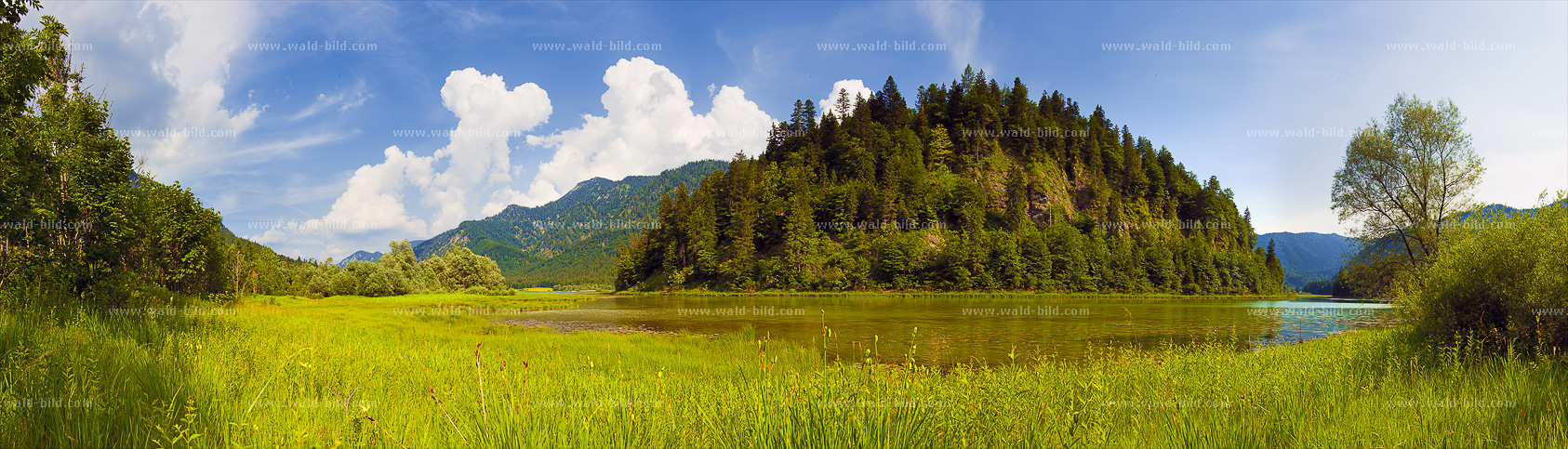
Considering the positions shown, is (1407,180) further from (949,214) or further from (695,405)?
(949,214)

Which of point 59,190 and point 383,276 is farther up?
point 59,190

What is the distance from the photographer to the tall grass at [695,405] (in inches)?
118

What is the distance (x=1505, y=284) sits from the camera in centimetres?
891

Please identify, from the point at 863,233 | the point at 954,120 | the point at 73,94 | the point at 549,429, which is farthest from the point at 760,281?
the point at 549,429

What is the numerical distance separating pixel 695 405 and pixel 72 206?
2597cm

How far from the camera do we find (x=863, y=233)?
83250 mm

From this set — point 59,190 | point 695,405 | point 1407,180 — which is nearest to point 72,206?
point 59,190

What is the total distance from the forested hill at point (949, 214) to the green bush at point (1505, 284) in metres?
67.1

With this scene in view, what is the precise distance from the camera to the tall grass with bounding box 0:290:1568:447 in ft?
9.87

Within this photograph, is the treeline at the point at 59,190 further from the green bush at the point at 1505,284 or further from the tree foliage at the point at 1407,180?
the tree foliage at the point at 1407,180

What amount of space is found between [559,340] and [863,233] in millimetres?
68260

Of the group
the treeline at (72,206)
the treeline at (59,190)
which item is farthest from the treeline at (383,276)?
the treeline at (59,190)

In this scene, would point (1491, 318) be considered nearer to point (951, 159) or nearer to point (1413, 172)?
point (1413, 172)

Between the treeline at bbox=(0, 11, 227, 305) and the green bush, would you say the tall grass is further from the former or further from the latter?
the treeline at bbox=(0, 11, 227, 305)
